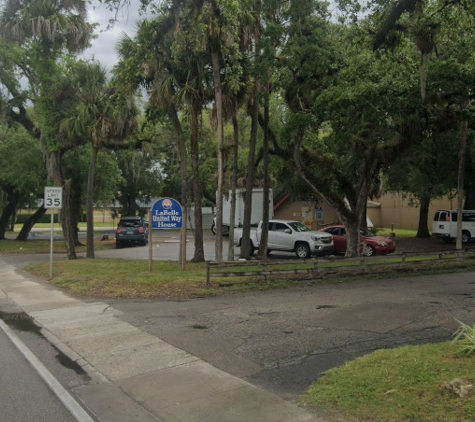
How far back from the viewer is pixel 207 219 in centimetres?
5384

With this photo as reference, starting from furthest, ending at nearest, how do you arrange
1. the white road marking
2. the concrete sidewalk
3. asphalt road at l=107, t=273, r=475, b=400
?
asphalt road at l=107, t=273, r=475, b=400 < the white road marking < the concrete sidewalk

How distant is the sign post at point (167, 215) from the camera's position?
49.1ft

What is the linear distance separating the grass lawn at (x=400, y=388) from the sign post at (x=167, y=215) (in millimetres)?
9723

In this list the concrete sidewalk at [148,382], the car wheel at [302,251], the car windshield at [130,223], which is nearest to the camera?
the concrete sidewalk at [148,382]

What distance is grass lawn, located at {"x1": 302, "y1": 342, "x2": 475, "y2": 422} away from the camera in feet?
14.3

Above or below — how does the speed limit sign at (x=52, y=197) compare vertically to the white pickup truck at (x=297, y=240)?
above

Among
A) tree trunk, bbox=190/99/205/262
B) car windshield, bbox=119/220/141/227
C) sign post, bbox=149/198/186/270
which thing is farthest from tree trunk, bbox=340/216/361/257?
car windshield, bbox=119/220/141/227

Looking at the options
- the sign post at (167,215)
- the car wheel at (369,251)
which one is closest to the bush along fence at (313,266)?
the sign post at (167,215)

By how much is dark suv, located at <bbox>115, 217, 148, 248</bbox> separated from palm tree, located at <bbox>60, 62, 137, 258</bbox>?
9637 millimetres

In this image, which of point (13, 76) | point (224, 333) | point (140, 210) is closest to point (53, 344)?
point (224, 333)

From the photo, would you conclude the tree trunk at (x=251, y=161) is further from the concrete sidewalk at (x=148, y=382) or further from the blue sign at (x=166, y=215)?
the concrete sidewalk at (x=148, y=382)

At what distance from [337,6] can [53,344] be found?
40.0 ft

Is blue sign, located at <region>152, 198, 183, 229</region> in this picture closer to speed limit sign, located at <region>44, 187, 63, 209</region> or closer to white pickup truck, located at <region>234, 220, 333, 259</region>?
speed limit sign, located at <region>44, 187, 63, 209</region>

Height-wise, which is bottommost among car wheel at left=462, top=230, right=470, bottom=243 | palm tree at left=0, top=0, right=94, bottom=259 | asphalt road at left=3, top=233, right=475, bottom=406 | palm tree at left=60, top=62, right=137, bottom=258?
asphalt road at left=3, top=233, right=475, bottom=406
